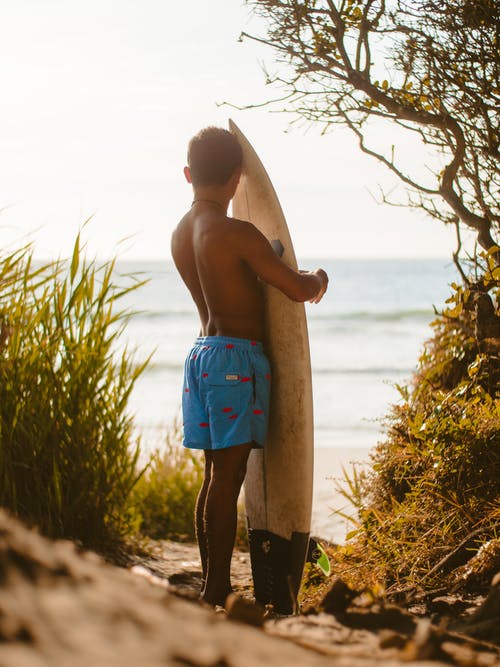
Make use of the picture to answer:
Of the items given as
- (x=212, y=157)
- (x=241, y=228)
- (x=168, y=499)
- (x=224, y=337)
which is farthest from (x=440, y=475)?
(x=168, y=499)

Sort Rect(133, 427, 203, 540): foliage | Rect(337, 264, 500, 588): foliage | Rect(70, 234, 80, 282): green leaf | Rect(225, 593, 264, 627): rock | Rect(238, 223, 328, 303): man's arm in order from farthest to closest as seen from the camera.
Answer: Rect(133, 427, 203, 540): foliage < Rect(70, 234, 80, 282): green leaf < Rect(337, 264, 500, 588): foliage < Rect(238, 223, 328, 303): man's arm < Rect(225, 593, 264, 627): rock

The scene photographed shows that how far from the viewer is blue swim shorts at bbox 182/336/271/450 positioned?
11.3ft

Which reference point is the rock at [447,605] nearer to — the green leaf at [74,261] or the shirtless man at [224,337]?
the shirtless man at [224,337]

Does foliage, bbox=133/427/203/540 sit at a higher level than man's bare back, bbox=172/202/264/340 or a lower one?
lower

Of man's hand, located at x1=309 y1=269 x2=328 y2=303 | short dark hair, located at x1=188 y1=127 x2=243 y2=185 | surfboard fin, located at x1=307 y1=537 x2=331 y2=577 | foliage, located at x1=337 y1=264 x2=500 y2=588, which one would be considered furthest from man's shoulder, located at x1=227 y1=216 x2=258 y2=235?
surfboard fin, located at x1=307 y1=537 x2=331 y2=577

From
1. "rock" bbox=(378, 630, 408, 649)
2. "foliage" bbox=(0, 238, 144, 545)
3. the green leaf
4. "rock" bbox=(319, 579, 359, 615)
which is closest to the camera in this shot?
"rock" bbox=(378, 630, 408, 649)

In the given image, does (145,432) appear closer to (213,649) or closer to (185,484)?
(185,484)

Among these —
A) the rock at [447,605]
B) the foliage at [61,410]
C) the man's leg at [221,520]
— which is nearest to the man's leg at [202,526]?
the man's leg at [221,520]

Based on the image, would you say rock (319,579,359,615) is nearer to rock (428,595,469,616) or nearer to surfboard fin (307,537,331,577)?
rock (428,595,469,616)

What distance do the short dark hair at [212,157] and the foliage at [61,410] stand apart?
3.50 feet

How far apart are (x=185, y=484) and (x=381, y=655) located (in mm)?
4655

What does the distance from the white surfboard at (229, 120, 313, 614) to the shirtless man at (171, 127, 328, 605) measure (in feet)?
0.72

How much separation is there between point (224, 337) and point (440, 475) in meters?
1.22

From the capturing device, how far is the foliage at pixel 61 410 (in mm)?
4102
